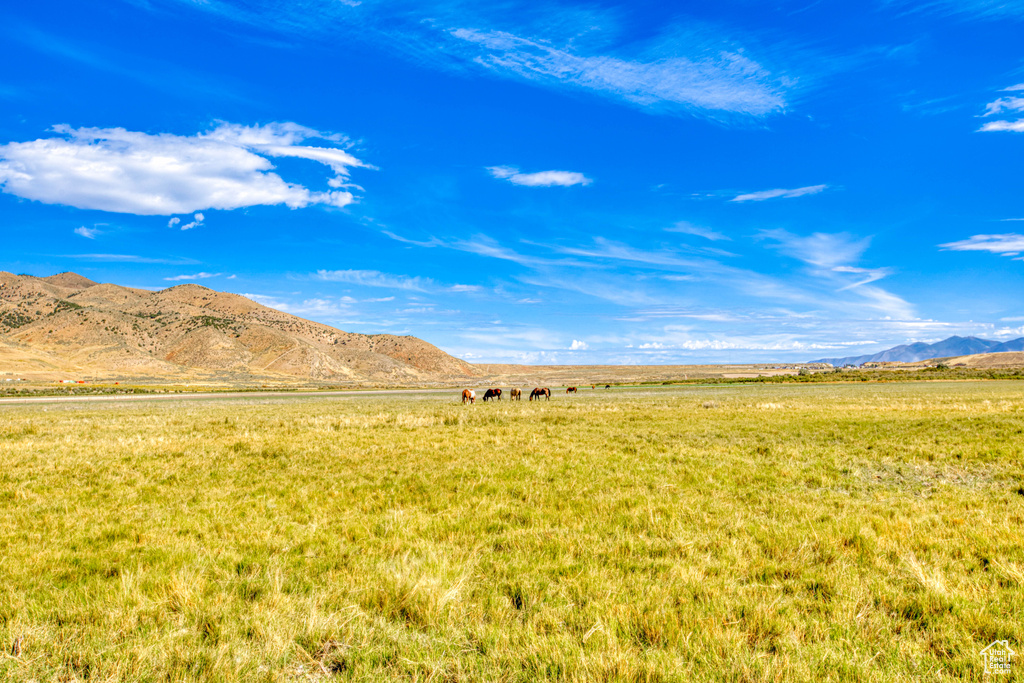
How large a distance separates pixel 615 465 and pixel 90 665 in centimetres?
1232

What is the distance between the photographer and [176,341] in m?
144

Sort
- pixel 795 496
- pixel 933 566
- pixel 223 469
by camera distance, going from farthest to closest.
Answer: pixel 223 469
pixel 795 496
pixel 933 566

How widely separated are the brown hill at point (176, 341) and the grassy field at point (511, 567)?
4748 inches

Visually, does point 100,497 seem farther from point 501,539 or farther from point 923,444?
point 923,444

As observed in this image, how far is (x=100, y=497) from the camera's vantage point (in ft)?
37.3

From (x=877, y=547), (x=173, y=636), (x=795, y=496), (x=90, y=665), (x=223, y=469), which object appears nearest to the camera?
(x=90, y=665)

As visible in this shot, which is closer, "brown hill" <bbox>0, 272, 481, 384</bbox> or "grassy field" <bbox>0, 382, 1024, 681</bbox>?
"grassy field" <bbox>0, 382, 1024, 681</bbox>

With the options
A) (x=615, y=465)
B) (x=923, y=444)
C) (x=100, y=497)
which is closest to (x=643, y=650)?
(x=615, y=465)

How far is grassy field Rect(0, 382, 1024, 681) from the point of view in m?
4.78

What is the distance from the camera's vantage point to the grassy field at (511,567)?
478 centimetres

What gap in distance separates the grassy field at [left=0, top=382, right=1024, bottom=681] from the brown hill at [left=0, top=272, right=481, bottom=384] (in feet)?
396

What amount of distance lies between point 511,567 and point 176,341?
167 metres

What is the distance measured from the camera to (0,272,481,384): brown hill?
4771 inches

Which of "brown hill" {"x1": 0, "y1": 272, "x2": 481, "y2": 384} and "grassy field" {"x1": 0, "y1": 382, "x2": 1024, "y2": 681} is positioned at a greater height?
"brown hill" {"x1": 0, "y1": 272, "x2": 481, "y2": 384}
